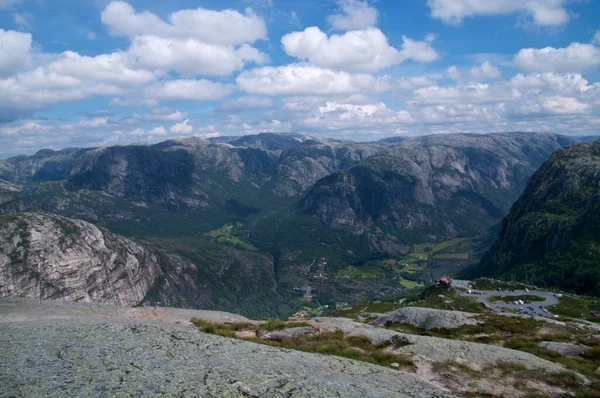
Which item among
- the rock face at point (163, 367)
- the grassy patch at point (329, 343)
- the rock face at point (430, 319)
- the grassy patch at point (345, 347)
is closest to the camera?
the rock face at point (163, 367)

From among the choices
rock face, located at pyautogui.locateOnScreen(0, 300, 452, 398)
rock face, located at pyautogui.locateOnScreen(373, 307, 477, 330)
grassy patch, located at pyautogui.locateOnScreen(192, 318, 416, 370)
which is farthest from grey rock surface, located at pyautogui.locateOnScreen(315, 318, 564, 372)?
rock face, located at pyautogui.locateOnScreen(373, 307, 477, 330)

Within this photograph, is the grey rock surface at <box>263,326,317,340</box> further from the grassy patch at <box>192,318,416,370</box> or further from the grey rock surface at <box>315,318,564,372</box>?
the grey rock surface at <box>315,318,564,372</box>

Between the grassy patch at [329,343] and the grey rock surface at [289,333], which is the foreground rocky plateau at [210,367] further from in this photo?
the grey rock surface at [289,333]

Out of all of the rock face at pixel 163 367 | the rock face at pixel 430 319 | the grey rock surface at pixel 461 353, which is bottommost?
the rock face at pixel 430 319

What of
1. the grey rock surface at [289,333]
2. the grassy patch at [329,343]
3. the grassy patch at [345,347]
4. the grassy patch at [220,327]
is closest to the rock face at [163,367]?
the grassy patch at [345,347]

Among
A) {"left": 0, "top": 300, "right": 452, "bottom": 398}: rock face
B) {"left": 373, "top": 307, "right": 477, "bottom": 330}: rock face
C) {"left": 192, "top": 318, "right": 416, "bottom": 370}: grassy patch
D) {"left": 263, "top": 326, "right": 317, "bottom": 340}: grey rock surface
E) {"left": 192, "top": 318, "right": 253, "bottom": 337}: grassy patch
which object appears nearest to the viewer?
{"left": 0, "top": 300, "right": 452, "bottom": 398}: rock face

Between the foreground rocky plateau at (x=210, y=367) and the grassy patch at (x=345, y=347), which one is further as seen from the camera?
the grassy patch at (x=345, y=347)

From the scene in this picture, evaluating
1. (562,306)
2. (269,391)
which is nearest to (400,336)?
(269,391)

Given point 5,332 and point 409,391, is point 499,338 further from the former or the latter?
point 5,332
